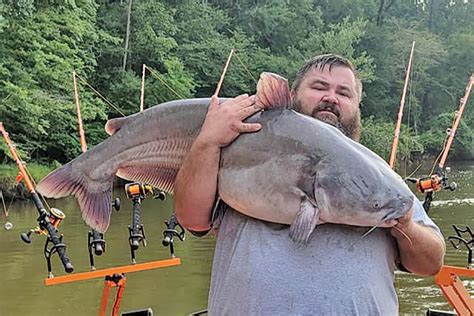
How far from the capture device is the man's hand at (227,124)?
192 centimetres

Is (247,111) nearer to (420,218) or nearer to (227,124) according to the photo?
(227,124)

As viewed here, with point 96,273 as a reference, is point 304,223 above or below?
above

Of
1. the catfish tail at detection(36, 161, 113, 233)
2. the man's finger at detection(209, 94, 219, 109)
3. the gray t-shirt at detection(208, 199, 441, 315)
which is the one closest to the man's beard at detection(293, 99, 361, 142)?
the man's finger at detection(209, 94, 219, 109)

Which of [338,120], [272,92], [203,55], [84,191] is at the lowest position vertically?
[203,55]

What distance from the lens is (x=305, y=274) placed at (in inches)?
69.4

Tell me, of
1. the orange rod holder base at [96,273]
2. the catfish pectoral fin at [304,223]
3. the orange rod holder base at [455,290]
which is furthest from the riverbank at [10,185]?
the catfish pectoral fin at [304,223]

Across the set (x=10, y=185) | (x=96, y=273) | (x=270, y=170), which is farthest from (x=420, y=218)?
(x=10, y=185)

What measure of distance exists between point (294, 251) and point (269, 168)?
239 mm

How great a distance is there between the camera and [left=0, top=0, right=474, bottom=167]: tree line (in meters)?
19.5

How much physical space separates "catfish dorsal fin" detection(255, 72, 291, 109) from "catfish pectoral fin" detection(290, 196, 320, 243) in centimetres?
35

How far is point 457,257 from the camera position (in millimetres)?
10945

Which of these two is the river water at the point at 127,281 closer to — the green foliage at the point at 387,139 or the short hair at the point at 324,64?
the short hair at the point at 324,64

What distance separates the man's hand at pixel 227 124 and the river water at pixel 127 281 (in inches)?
239

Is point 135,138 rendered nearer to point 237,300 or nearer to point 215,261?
point 215,261
